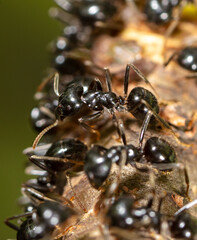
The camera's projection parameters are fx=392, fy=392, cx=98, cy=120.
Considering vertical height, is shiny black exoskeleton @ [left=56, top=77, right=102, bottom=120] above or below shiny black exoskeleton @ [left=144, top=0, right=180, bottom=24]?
below

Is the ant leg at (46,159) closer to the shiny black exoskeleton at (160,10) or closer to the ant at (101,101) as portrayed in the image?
the ant at (101,101)

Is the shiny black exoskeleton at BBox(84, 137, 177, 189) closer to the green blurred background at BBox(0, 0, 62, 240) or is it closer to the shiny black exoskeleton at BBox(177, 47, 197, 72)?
the shiny black exoskeleton at BBox(177, 47, 197, 72)

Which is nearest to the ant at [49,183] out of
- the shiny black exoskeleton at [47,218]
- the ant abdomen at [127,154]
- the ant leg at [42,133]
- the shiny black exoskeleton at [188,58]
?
the ant leg at [42,133]

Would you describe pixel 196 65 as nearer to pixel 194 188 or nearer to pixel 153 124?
pixel 153 124

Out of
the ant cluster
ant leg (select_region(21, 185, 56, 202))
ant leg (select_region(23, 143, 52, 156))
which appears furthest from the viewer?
ant leg (select_region(23, 143, 52, 156))

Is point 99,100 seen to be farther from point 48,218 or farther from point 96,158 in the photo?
point 48,218

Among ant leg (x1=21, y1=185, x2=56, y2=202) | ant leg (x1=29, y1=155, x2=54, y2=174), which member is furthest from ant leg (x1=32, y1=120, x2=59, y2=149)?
ant leg (x1=21, y1=185, x2=56, y2=202)

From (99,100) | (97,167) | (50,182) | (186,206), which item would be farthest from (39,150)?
(186,206)

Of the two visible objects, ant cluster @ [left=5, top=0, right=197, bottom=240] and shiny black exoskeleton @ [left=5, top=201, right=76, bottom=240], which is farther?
shiny black exoskeleton @ [left=5, top=201, right=76, bottom=240]

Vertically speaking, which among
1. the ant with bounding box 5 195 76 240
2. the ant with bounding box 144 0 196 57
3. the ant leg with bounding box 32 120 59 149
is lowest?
the ant with bounding box 5 195 76 240
